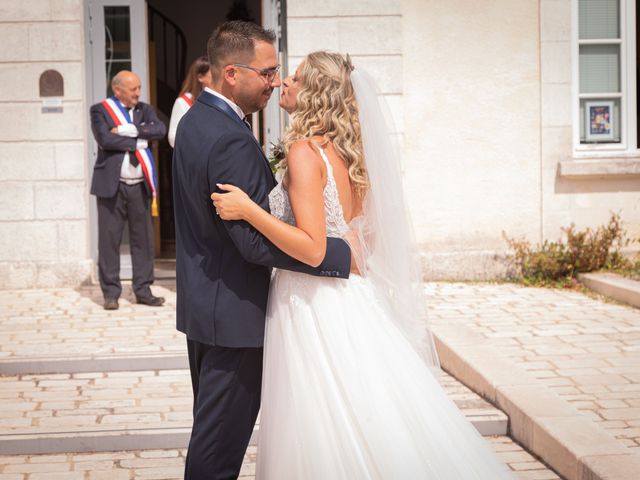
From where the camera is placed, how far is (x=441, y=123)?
9.80m

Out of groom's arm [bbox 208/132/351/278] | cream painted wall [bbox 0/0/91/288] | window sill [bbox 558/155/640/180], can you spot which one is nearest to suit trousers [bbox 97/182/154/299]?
cream painted wall [bbox 0/0/91/288]

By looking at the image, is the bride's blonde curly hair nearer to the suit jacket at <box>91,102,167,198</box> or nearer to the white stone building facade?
the suit jacket at <box>91,102,167,198</box>

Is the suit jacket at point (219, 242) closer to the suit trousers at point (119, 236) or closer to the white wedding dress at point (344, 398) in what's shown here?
the white wedding dress at point (344, 398)

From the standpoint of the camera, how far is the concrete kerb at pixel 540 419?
417cm

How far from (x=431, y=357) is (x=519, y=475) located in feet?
3.64

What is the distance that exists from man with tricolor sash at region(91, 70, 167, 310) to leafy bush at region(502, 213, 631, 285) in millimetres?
3516

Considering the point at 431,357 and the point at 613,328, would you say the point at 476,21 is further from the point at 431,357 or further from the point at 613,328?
the point at 431,357

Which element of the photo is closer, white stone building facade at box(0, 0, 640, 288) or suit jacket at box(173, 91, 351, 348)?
suit jacket at box(173, 91, 351, 348)

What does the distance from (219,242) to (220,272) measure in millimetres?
97

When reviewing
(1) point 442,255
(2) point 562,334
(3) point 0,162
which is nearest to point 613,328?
(2) point 562,334

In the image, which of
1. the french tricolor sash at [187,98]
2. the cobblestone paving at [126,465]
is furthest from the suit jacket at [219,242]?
the french tricolor sash at [187,98]

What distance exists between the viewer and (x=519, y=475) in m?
4.50

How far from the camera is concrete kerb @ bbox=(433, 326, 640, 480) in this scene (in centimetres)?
417

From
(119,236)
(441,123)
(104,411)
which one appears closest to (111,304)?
(119,236)
